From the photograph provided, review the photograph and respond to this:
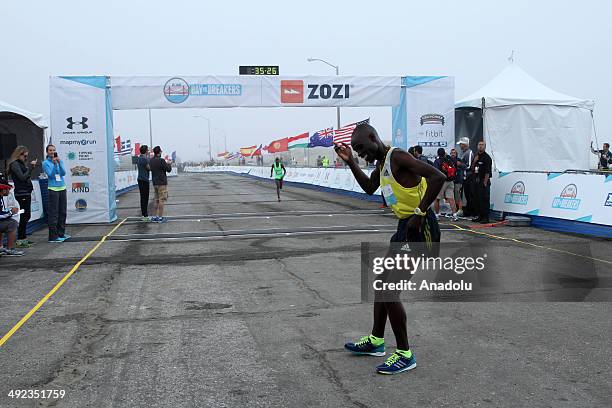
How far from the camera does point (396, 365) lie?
457cm

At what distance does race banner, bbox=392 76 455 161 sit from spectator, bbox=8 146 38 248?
35.4ft

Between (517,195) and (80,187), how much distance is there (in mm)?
11679

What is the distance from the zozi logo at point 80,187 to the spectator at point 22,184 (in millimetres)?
3857

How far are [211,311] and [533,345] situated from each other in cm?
338

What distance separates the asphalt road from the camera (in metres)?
4.21

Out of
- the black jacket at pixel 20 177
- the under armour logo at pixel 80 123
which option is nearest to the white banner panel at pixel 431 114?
Result: the under armour logo at pixel 80 123

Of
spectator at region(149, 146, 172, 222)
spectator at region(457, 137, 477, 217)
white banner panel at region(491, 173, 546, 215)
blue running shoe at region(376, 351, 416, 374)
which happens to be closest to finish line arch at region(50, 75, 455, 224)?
spectator at region(149, 146, 172, 222)

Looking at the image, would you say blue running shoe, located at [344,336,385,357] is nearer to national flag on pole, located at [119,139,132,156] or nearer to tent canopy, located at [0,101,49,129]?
tent canopy, located at [0,101,49,129]

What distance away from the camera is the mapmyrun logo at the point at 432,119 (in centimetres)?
1822

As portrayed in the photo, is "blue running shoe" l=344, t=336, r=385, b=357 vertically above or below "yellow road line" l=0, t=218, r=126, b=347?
above

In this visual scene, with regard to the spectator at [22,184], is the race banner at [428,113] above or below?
above

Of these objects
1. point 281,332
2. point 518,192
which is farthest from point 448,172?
point 281,332

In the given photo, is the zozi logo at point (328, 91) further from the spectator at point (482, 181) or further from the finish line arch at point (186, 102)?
the spectator at point (482, 181)

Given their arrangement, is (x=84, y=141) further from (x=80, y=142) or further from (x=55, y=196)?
(x=55, y=196)
